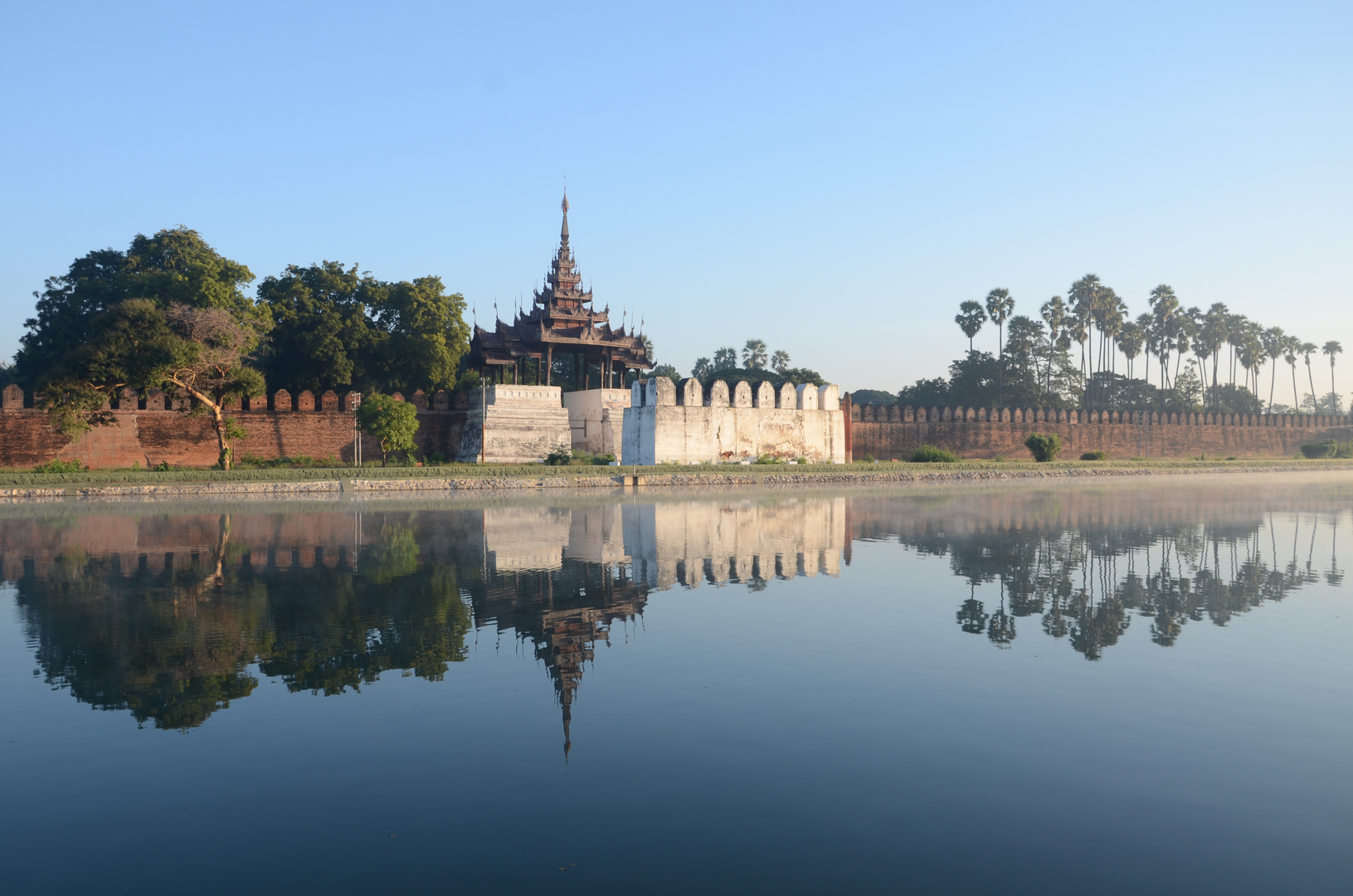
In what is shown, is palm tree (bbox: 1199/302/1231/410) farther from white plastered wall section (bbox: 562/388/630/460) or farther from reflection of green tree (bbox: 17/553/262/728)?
reflection of green tree (bbox: 17/553/262/728)

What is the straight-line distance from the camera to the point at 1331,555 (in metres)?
11.3

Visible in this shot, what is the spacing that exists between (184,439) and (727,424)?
1679 cm

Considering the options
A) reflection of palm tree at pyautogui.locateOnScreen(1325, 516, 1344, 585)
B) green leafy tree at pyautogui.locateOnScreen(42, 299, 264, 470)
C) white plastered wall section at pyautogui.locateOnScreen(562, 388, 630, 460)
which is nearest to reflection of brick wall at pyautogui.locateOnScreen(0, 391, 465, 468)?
green leafy tree at pyautogui.locateOnScreen(42, 299, 264, 470)

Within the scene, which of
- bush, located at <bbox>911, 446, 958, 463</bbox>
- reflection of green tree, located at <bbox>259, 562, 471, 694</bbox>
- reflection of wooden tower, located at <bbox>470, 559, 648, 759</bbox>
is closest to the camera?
reflection of green tree, located at <bbox>259, 562, 471, 694</bbox>

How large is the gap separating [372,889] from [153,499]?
61.6 ft

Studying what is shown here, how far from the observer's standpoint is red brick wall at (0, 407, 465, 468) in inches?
1049

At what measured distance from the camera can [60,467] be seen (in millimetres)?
24141

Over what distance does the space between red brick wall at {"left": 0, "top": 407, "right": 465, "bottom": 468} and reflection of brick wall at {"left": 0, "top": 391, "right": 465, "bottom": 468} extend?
0.07 feet

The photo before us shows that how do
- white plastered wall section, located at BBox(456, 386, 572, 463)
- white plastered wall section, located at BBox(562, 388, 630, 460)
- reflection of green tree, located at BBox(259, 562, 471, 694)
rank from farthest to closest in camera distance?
1. white plastered wall section, located at BBox(562, 388, 630, 460)
2. white plastered wall section, located at BBox(456, 386, 572, 463)
3. reflection of green tree, located at BBox(259, 562, 471, 694)

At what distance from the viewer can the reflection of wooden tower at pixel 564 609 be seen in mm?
5969

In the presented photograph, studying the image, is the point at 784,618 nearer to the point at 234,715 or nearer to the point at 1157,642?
the point at 1157,642

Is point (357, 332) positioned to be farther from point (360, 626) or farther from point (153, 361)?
point (360, 626)

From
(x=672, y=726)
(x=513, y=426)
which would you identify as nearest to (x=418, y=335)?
(x=513, y=426)

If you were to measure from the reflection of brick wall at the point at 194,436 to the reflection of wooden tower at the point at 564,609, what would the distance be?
74.4ft
